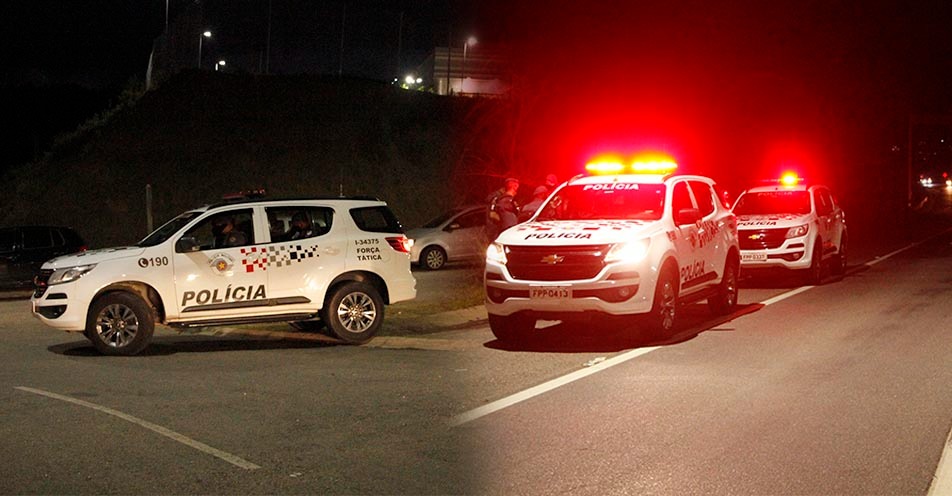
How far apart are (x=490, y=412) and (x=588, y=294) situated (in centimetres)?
341

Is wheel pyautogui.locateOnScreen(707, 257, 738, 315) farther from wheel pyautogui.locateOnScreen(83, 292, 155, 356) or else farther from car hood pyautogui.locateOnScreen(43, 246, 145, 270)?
car hood pyautogui.locateOnScreen(43, 246, 145, 270)

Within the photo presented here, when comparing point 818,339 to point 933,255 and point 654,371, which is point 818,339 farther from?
point 933,255

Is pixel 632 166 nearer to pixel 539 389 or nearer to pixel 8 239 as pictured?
pixel 539 389

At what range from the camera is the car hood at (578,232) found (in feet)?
38.3

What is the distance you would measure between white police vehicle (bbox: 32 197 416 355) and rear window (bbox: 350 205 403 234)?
0.02 meters

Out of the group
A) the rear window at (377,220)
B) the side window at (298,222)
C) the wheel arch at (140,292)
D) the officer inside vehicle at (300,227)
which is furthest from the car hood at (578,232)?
the wheel arch at (140,292)

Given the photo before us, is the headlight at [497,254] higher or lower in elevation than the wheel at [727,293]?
higher

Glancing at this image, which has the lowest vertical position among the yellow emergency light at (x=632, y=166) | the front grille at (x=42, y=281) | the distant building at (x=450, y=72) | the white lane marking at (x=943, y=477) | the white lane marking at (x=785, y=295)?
the white lane marking at (x=943, y=477)

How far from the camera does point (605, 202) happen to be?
13234 millimetres

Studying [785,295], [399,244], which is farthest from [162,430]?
[785,295]

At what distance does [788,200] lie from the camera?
20.1 metres

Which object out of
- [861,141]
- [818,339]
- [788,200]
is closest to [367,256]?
[818,339]

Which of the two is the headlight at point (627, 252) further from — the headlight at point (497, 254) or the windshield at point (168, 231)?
the windshield at point (168, 231)

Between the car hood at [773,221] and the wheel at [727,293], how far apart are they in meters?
4.03
